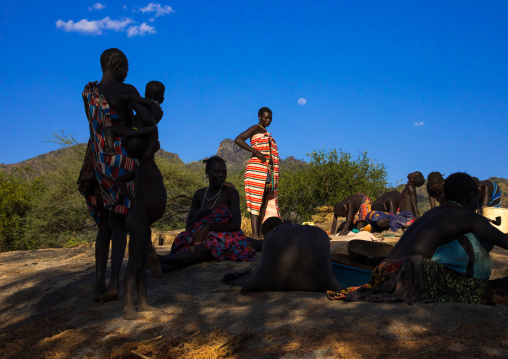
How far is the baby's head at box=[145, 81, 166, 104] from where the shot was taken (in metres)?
4.65

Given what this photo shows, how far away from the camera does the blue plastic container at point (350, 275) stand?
4.42 meters

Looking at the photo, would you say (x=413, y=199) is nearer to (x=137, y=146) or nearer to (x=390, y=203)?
(x=390, y=203)

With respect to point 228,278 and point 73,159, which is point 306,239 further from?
point 73,159

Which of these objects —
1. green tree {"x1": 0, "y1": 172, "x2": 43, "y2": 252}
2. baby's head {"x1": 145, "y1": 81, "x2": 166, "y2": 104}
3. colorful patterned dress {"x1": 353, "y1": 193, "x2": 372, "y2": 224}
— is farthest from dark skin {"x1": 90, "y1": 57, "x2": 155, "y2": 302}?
green tree {"x1": 0, "y1": 172, "x2": 43, "y2": 252}

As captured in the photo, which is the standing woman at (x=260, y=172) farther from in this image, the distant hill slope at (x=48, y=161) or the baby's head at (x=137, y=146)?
the distant hill slope at (x=48, y=161)

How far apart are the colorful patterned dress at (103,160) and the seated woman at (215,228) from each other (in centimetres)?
165

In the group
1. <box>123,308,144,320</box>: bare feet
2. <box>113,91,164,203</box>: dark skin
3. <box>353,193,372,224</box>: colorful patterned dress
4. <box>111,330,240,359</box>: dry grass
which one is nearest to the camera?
<box>111,330,240,359</box>: dry grass

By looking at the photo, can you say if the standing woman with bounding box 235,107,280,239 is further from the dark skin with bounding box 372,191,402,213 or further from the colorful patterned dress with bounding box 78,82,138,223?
the colorful patterned dress with bounding box 78,82,138,223

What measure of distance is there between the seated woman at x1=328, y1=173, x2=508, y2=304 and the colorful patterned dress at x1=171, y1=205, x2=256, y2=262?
2.44m

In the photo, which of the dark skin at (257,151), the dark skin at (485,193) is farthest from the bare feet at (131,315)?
the dark skin at (485,193)

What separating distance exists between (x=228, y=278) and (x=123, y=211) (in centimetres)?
126

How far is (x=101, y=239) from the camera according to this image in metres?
4.18

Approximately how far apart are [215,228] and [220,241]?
0.17 m

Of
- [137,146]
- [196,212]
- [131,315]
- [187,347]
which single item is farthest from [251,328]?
[196,212]
